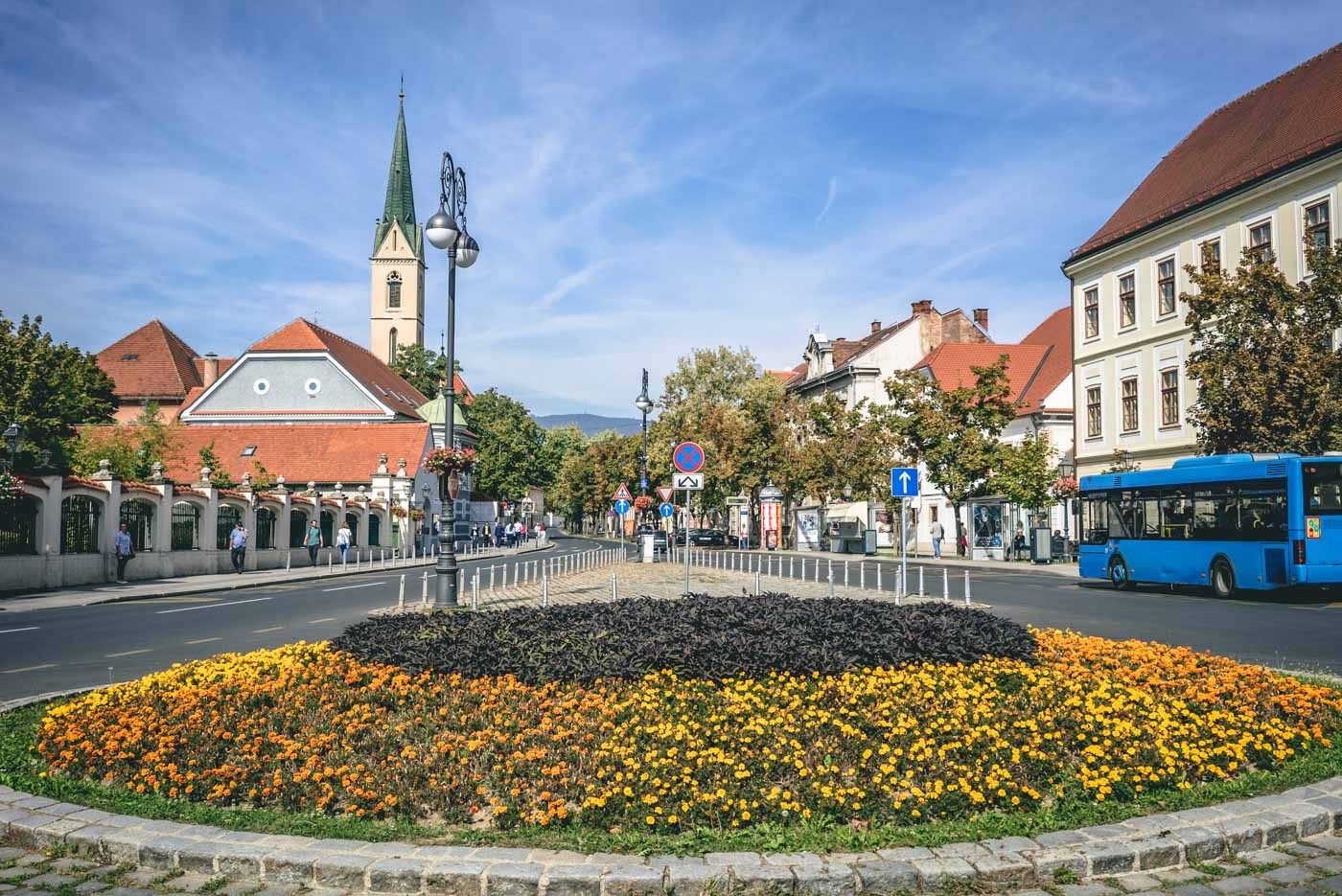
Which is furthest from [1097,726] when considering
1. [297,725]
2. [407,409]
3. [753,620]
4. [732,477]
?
[407,409]

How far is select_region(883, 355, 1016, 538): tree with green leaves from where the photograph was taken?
46.7 meters

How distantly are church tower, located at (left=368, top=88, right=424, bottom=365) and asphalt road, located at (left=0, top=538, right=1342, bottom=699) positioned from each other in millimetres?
88104

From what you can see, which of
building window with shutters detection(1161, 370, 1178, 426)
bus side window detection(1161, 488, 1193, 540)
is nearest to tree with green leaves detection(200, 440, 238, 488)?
bus side window detection(1161, 488, 1193, 540)

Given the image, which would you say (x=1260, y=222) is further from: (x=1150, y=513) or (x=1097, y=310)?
(x=1150, y=513)

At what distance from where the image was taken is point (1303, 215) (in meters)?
33.6

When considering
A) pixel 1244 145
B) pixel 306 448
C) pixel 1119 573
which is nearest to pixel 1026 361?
pixel 1244 145

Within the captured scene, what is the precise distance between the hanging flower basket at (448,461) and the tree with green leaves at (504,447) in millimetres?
71608

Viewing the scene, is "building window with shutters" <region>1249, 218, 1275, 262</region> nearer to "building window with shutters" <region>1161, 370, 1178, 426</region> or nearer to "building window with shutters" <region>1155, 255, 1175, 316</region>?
"building window with shutters" <region>1155, 255, 1175, 316</region>

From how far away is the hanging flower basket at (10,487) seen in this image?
2478 cm

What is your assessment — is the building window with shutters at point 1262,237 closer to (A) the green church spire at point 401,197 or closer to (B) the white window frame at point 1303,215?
(B) the white window frame at point 1303,215

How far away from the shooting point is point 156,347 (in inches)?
3533

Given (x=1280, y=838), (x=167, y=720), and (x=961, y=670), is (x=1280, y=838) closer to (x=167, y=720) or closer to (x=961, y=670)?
(x=961, y=670)

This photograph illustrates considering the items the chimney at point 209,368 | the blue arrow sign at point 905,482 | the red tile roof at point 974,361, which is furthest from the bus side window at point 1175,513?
the chimney at point 209,368

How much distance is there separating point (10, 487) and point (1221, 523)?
29.3 meters
